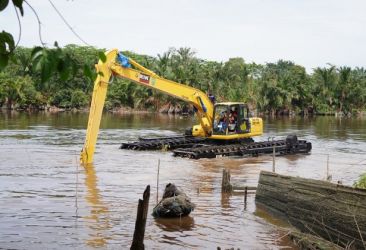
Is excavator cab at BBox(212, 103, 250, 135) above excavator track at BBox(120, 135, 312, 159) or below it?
above

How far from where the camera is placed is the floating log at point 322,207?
8648 mm

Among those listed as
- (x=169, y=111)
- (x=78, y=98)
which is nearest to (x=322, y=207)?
(x=169, y=111)

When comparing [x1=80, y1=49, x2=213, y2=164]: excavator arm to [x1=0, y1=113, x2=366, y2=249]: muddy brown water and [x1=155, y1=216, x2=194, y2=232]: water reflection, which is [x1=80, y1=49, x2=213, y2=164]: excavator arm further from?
[x1=155, y1=216, x2=194, y2=232]: water reflection

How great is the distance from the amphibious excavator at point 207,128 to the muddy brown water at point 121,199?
722 millimetres

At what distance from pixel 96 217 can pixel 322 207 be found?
5.12 m

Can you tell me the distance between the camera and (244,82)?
86.3 meters

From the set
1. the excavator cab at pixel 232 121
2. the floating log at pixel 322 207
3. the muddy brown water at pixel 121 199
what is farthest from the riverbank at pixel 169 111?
the floating log at pixel 322 207

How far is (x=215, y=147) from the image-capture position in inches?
959

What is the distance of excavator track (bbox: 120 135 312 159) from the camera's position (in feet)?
77.9

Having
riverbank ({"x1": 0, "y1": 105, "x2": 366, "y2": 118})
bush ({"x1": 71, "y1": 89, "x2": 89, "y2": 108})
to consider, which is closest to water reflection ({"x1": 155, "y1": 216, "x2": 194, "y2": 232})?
riverbank ({"x1": 0, "y1": 105, "x2": 366, "y2": 118})

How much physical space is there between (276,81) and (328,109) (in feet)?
37.2

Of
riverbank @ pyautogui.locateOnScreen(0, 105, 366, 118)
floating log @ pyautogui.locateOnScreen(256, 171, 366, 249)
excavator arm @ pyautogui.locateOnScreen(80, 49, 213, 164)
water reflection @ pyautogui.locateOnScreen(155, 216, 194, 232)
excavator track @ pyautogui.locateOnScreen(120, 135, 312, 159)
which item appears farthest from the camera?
riverbank @ pyautogui.locateOnScreen(0, 105, 366, 118)

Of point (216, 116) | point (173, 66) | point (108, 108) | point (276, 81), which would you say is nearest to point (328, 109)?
point (276, 81)

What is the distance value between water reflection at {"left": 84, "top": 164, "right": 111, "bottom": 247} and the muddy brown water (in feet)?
0.06
